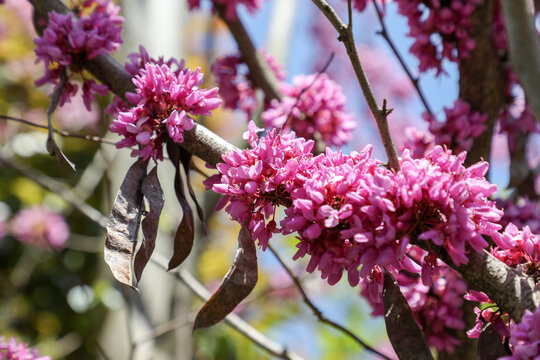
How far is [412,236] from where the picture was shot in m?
1.00

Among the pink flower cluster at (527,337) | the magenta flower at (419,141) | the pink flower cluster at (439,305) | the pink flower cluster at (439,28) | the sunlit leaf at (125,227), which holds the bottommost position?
the sunlit leaf at (125,227)

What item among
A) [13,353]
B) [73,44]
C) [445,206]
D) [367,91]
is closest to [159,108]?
[73,44]

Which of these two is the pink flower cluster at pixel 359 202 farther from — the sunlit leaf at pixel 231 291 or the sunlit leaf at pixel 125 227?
the sunlit leaf at pixel 125 227

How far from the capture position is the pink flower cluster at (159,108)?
1146 mm

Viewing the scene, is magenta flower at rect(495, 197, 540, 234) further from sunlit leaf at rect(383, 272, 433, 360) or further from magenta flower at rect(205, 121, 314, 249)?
magenta flower at rect(205, 121, 314, 249)

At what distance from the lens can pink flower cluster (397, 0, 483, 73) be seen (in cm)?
177

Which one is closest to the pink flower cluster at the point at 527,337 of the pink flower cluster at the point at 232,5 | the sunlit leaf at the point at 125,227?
the sunlit leaf at the point at 125,227

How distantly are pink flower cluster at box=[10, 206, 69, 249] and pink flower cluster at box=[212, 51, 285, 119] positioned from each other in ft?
6.54

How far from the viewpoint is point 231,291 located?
1.02 meters

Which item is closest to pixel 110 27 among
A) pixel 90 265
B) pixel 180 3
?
pixel 180 3

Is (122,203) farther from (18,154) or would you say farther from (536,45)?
(18,154)

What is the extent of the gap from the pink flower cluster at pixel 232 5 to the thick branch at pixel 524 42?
1.23m

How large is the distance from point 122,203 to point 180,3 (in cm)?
273

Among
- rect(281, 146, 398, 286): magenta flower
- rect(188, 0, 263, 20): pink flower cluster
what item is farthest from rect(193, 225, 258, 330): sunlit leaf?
rect(188, 0, 263, 20): pink flower cluster
